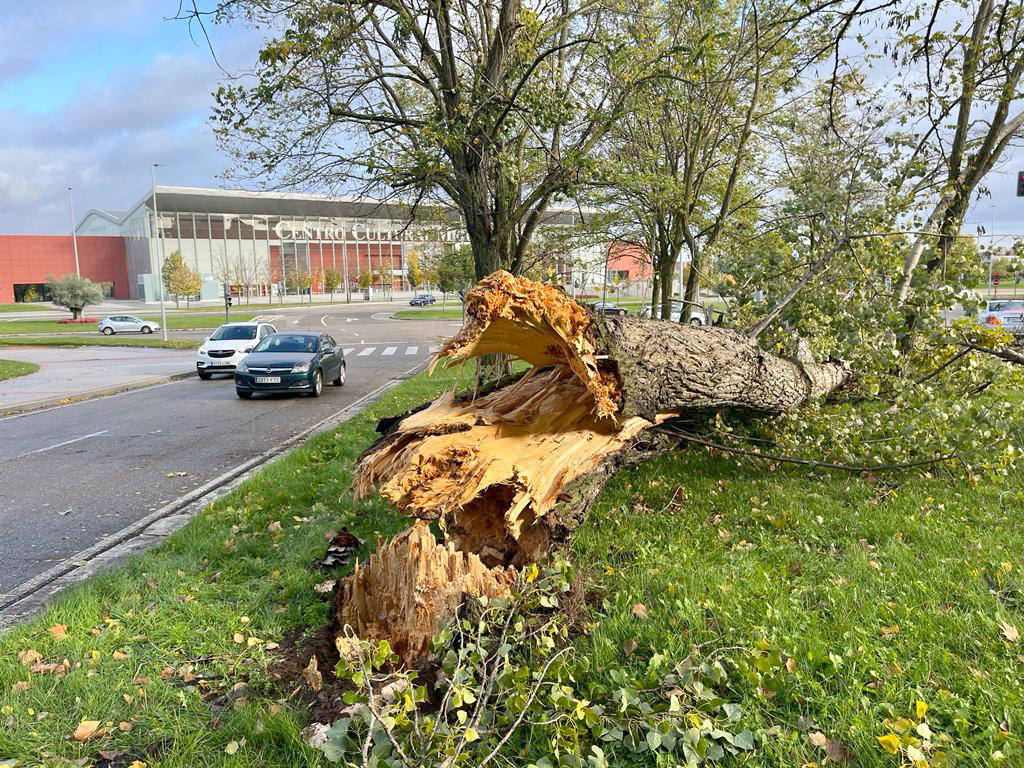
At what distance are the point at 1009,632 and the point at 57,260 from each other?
95.5 m

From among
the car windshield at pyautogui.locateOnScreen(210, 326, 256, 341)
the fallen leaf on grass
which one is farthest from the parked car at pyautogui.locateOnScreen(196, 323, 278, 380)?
the fallen leaf on grass

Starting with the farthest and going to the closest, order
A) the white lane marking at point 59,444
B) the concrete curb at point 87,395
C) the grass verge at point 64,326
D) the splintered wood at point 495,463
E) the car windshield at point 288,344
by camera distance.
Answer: the grass verge at point 64,326
the car windshield at point 288,344
the concrete curb at point 87,395
the white lane marking at point 59,444
the splintered wood at point 495,463

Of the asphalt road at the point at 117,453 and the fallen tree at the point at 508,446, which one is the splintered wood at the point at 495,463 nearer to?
the fallen tree at the point at 508,446

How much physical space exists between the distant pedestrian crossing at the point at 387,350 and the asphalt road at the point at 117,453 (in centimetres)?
Result: 945

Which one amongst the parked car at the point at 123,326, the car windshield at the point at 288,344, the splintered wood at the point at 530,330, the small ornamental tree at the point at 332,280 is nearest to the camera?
the splintered wood at the point at 530,330

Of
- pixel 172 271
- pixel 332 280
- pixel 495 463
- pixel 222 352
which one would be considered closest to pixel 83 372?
pixel 222 352

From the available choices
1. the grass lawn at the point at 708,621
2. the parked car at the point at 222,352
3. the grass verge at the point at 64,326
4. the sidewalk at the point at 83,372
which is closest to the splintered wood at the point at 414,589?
the grass lawn at the point at 708,621

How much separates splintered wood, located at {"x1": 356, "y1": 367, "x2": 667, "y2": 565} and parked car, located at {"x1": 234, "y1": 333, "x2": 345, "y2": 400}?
10.2m

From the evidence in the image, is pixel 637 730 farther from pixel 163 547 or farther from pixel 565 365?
pixel 163 547

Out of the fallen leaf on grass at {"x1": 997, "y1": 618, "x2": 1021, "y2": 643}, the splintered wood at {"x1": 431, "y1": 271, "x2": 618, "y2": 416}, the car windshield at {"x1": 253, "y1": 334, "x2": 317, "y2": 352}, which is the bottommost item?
the fallen leaf on grass at {"x1": 997, "y1": 618, "x2": 1021, "y2": 643}

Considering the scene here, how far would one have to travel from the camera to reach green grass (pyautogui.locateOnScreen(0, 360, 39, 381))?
58.9ft

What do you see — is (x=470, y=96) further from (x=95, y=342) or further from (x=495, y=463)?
(x=95, y=342)

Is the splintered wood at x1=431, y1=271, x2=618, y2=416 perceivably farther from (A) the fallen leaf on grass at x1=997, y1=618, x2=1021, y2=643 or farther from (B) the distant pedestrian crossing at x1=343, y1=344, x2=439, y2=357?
(B) the distant pedestrian crossing at x1=343, y1=344, x2=439, y2=357

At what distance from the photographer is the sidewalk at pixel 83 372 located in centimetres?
1427
